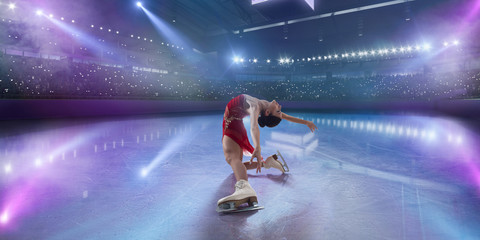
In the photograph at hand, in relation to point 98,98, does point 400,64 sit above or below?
above

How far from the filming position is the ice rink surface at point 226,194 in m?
1.51

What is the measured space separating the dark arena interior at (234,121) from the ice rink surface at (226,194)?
0.7 inches

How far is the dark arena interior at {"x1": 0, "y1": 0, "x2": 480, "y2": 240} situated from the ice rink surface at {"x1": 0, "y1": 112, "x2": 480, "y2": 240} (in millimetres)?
17

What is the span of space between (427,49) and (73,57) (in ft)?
92.8

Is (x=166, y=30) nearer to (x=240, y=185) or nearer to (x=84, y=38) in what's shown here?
(x=84, y=38)

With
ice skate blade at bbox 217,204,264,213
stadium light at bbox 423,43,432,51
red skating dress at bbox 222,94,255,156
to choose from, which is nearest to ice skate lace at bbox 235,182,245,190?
ice skate blade at bbox 217,204,264,213

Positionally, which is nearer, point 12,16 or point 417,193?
point 417,193

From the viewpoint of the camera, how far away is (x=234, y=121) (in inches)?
93.4

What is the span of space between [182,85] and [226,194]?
59.1 feet

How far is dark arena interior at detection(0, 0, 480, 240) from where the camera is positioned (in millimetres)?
1717

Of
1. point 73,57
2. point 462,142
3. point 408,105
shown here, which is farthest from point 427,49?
point 73,57

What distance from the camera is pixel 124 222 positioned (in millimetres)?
1615

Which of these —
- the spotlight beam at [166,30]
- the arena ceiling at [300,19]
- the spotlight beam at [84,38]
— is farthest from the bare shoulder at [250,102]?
the spotlight beam at [166,30]

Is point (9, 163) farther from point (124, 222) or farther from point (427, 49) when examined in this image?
point (427, 49)
